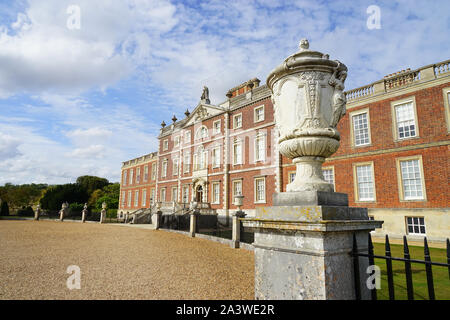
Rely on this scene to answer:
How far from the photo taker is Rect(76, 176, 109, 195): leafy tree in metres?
54.6

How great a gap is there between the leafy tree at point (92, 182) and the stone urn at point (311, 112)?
59.2 m

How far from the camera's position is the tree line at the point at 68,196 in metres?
38.9

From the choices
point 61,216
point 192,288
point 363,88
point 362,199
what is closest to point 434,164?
point 362,199

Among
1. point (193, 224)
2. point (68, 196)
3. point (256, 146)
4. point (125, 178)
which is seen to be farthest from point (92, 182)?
point (193, 224)

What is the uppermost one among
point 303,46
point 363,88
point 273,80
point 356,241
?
point 363,88

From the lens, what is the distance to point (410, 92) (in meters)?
13.6

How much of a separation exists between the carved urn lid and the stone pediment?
21709 millimetres

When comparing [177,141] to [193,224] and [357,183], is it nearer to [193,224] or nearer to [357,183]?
[193,224]

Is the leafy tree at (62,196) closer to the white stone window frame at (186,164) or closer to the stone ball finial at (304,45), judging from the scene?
the white stone window frame at (186,164)

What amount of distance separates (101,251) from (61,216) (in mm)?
22948

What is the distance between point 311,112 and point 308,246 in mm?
1328

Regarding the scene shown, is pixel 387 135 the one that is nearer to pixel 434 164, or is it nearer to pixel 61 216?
pixel 434 164

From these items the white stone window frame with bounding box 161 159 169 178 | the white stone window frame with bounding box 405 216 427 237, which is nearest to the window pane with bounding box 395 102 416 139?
the white stone window frame with bounding box 405 216 427 237

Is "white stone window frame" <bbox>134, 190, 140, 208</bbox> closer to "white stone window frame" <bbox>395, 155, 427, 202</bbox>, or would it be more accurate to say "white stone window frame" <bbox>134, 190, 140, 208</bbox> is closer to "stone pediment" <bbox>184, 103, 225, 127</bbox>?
"stone pediment" <bbox>184, 103, 225, 127</bbox>
